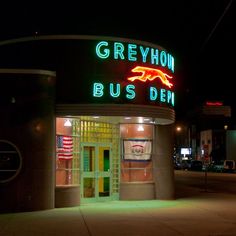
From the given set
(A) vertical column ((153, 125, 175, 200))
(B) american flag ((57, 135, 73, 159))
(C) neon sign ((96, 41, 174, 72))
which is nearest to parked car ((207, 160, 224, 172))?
(A) vertical column ((153, 125, 175, 200))

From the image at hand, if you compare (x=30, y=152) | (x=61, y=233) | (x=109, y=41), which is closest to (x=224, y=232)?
(x=61, y=233)

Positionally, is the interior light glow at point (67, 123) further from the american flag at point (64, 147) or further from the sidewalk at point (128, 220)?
the sidewalk at point (128, 220)

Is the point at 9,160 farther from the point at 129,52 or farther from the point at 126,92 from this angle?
the point at 129,52

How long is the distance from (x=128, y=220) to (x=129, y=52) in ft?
23.0

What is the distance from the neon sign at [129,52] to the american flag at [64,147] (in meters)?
3.28

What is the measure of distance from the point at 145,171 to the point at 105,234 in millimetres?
9282

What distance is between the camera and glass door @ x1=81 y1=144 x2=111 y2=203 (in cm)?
2028

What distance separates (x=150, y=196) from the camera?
21.5 m

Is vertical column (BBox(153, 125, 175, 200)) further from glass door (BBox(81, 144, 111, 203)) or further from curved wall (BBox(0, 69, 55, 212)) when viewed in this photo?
curved wall (BBox(0, 69, 55, 212))

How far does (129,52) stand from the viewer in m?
19.6

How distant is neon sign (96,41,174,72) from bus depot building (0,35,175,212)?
0.04 meters

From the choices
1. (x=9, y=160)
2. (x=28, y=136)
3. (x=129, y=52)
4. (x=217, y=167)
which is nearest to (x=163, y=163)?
(x=129, y=52)

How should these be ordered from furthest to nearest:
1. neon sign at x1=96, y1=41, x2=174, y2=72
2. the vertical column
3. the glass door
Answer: the vertical column → the glass door → neon sign at x1=96, y1=41, x2=174, y2=72

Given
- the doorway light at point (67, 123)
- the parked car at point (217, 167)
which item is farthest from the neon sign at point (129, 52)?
the parked car at point (217, 167)
